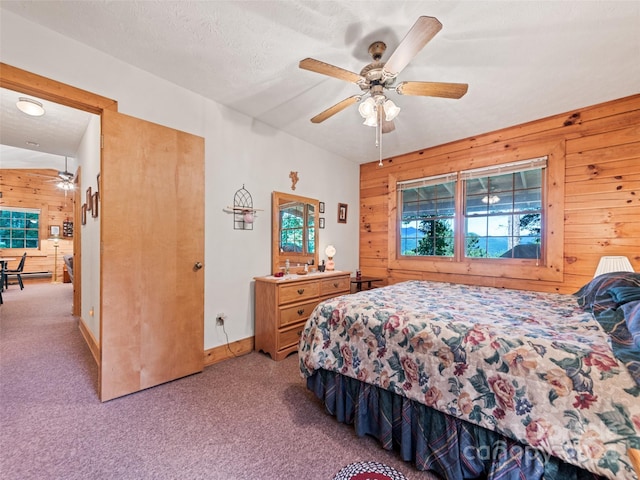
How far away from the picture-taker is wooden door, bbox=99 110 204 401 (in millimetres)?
2018

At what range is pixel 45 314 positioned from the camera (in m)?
4.18

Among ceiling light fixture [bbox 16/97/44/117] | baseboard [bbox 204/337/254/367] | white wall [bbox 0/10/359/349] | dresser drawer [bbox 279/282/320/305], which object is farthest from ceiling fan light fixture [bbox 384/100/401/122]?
ceiling light fixture [bbox 16/97/44/117]

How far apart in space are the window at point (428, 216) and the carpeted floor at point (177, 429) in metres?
2.45

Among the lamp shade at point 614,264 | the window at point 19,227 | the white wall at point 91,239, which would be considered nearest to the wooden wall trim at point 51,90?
the white wall at point 91,239

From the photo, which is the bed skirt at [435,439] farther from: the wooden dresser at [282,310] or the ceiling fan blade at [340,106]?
the ceiling fan blade at [340,106]

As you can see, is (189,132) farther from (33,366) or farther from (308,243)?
(33,366)

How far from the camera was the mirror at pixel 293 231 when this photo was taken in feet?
10.5

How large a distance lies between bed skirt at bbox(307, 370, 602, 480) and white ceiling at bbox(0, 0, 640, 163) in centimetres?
230

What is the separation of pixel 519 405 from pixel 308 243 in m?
2.75

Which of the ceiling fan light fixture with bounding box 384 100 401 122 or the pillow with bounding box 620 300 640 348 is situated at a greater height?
the ceiling fan light fixture with bounding box 384 100 401 122

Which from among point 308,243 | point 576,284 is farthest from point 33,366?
point 576,284

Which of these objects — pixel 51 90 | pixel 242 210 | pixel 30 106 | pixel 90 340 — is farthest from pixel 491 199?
pixel 30 106

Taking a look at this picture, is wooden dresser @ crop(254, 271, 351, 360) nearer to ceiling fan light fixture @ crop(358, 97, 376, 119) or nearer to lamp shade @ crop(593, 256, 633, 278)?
ceiling fan light fixture @ crop(358, 97, 376, 119)

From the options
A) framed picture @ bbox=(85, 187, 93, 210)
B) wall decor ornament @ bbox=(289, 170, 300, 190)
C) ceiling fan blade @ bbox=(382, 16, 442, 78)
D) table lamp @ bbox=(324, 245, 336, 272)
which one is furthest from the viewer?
table lamp @ bbox=(324, 245, 336, 272)
